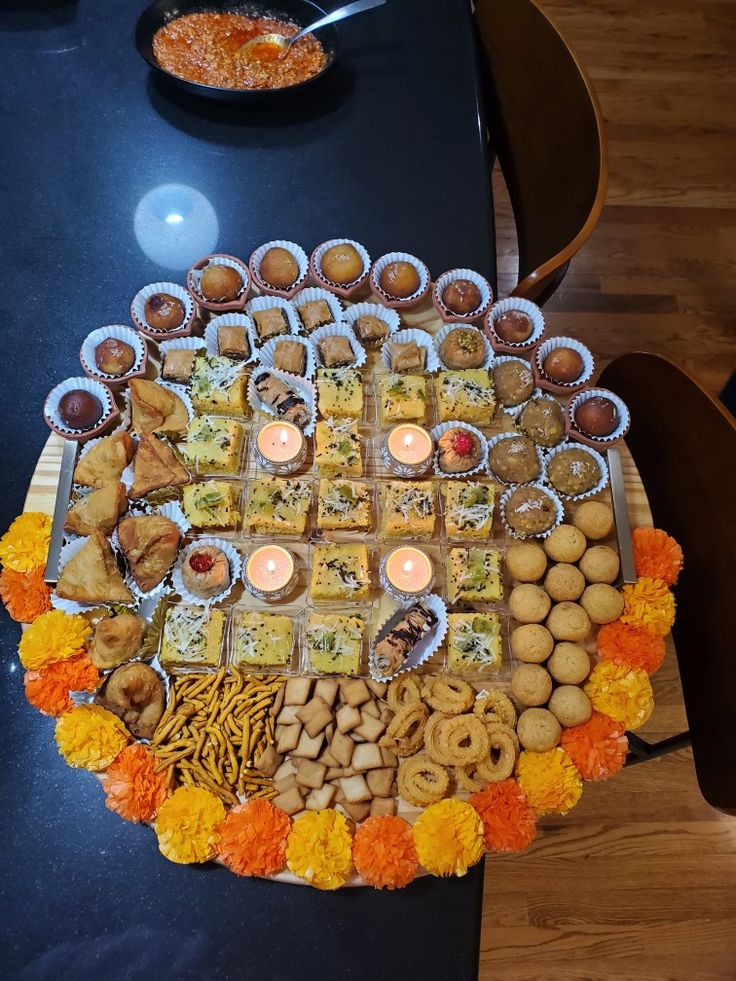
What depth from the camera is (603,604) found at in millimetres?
2307

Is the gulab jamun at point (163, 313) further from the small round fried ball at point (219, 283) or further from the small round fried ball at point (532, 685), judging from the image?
the small round fried ball at point (532, 685)

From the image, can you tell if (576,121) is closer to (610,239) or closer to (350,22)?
(350,22)

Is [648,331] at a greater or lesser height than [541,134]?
lesser

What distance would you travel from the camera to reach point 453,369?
2621 mm

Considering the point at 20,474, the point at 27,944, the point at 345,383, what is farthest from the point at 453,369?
the point at 27,944

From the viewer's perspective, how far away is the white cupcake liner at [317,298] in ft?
8.70

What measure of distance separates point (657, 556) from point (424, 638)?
2.70ft

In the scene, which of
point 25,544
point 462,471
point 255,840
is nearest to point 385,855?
point 255,840

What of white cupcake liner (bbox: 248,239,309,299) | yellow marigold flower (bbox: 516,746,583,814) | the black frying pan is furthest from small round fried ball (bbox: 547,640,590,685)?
the black frying pan

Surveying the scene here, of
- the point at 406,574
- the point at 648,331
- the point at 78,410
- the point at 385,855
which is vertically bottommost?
the point at 648,331

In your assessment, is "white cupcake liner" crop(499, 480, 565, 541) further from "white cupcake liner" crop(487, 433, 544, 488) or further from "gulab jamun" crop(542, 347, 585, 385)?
"gulab jamun" crop(542, 347, 585, 385)

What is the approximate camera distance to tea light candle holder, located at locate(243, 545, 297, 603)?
7.42 feet

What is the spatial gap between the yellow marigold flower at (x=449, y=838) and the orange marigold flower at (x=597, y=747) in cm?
37

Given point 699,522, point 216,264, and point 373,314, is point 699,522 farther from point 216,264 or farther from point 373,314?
point 216,264
